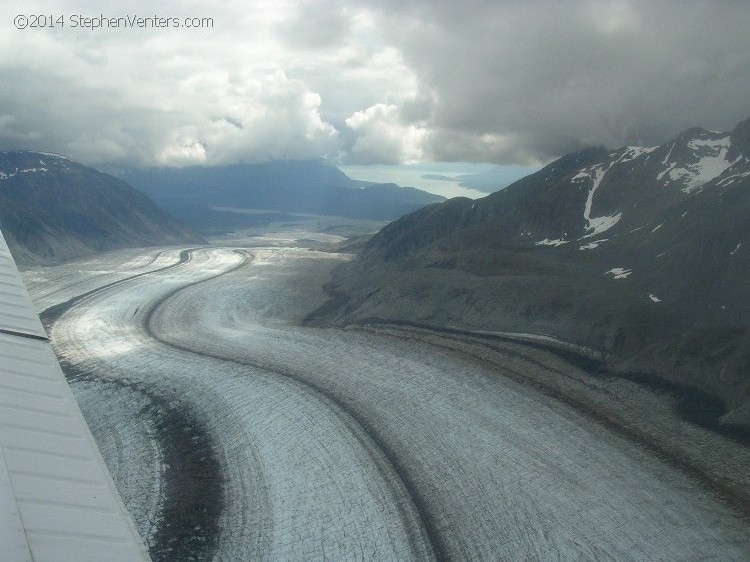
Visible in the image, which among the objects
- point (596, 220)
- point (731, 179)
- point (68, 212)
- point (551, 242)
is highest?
point (731, 179)

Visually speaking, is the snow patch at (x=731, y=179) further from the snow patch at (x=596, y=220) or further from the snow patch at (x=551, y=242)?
the snow patch at (x=551, y=242)

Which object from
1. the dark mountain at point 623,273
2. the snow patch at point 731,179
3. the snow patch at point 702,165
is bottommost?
the dark mountain at point 623,273

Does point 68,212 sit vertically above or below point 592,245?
below

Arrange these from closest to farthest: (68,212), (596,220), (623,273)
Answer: (623,273) < (596,220) < (68,212)

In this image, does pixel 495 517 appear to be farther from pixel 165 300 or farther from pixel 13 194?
pixel 13 194

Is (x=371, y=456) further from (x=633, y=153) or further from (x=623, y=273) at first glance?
(x=633, y=153)

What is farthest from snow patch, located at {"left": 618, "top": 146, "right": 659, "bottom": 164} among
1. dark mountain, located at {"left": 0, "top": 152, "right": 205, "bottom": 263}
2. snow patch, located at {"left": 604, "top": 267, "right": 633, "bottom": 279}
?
dark mountain, located at {"left": 0, "top": 152, "right": 205, "bottom": 263}

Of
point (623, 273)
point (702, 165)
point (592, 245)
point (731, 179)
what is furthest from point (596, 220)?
point (623, 273)

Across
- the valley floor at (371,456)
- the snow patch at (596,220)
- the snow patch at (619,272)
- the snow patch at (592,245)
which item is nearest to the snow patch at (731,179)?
the snow patch at (592,245)
